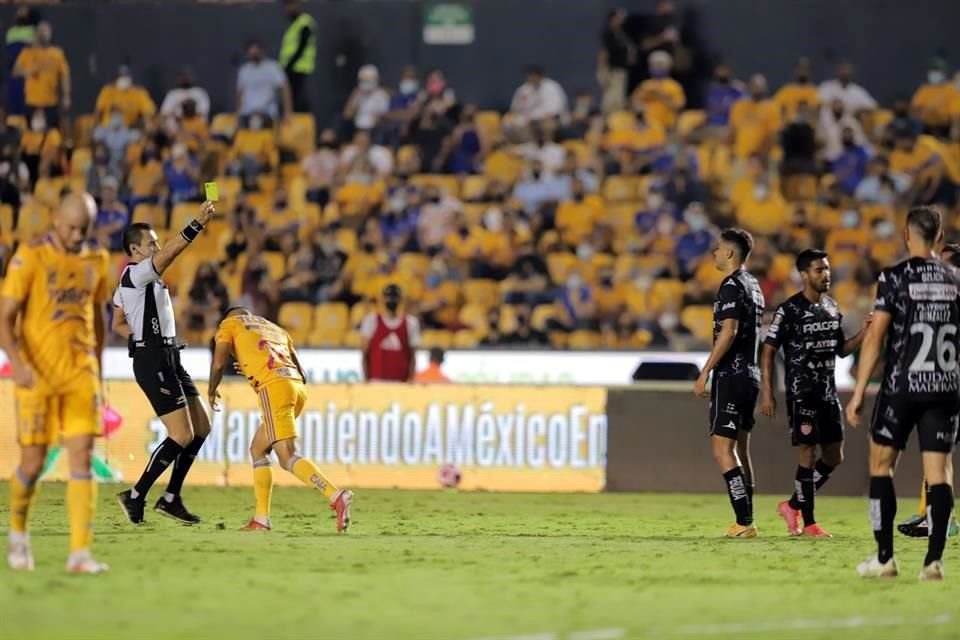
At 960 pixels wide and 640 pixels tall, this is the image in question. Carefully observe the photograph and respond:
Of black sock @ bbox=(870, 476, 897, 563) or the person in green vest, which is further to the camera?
the person in green vest

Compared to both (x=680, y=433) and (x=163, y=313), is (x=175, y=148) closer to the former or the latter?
(x=680, y=433)

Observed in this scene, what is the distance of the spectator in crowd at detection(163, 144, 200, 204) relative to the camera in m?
26.4

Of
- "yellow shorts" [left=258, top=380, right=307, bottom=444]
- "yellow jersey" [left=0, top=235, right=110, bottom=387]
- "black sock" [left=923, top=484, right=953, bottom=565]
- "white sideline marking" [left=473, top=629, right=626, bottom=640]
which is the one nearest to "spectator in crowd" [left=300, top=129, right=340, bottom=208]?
"yellow shorts" [left=258, top=380, right=307, bottom=444]

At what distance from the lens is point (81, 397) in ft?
30.3

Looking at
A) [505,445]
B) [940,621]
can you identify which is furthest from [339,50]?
[940,621]

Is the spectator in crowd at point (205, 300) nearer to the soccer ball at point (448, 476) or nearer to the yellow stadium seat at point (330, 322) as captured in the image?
the yellow stadium seat at point (330, 322)

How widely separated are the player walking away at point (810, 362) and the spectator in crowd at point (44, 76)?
17.6 meters

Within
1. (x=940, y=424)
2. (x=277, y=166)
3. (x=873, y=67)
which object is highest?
(x=873, y=67)

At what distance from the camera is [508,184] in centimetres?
2559

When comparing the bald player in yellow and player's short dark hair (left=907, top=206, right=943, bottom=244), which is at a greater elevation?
player's short dark hair (left=907, top=206, right=943, bottom=244)

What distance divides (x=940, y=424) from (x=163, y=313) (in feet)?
20.1

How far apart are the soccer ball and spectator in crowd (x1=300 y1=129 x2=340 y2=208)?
27.7ft

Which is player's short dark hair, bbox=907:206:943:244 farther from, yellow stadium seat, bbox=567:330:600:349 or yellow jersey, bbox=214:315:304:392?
yellow stadium seat, bbox=567:330:600:349

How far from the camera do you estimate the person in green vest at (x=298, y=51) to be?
27359mm
